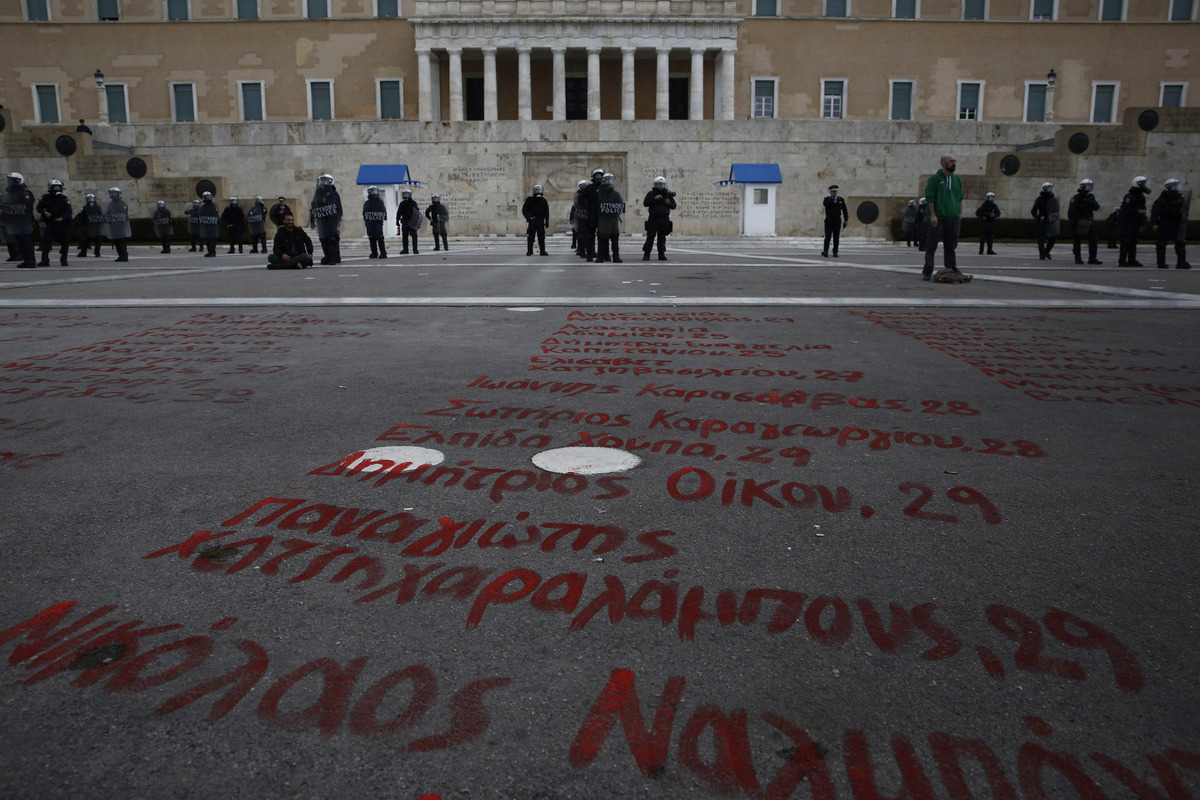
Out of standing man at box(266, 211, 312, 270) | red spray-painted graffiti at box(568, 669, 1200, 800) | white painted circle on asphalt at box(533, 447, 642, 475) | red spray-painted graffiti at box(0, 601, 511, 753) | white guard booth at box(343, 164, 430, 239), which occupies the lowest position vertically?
red spray-painted graffiti at box(568, 669, 1200, 800)

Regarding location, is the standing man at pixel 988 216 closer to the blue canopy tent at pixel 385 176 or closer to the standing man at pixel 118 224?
the standing man at pixel 118 224

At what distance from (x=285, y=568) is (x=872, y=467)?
2.29 meters

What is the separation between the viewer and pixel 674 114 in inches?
2132

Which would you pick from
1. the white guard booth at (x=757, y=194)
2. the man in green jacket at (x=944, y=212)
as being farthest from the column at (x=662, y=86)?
the man in green jacket at (x=944, y=212)

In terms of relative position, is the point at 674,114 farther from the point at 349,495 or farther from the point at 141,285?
the point at 349,495

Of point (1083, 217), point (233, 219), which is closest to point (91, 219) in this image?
point (233, 219)

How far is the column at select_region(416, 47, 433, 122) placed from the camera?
48.8m

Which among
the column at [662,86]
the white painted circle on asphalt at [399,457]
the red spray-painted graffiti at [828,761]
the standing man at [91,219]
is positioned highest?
the column at [662,86]

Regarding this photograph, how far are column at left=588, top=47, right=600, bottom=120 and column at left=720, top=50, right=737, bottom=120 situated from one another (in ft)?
22.6

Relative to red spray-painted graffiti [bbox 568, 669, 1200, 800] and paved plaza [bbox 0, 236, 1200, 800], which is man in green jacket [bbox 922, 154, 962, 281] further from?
red spray-painted graffiti [bbox 568, 669, 1200, 800]

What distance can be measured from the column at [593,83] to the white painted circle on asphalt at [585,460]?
152 ft

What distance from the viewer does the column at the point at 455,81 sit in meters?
48.3

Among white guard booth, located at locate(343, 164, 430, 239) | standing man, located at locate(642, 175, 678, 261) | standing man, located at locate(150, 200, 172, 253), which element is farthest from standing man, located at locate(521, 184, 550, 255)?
white guard booth, located at locate(343, 164, 430, 239)

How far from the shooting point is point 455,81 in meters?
48.8
